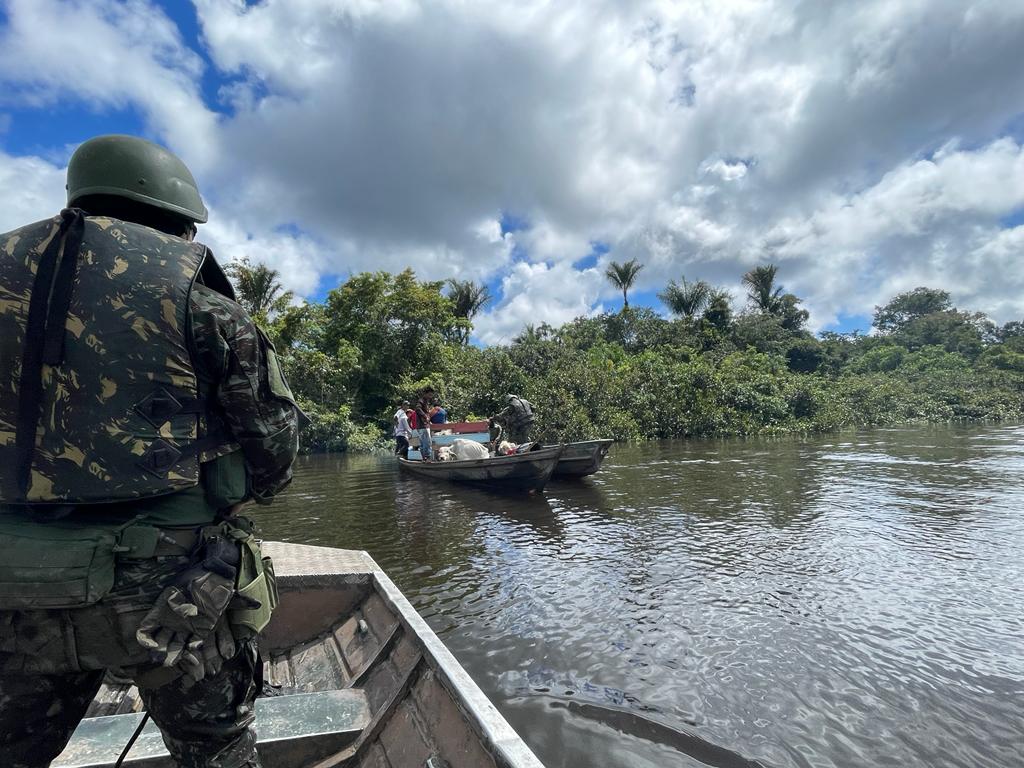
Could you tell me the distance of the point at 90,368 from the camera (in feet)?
4.67

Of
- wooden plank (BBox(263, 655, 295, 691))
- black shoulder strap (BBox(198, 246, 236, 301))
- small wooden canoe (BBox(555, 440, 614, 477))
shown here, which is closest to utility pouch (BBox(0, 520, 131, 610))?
black shoulder strap (BBox(198, 246, 236, 301))

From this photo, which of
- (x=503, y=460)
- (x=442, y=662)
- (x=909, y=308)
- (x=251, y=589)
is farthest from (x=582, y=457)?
(x=909, y=308)

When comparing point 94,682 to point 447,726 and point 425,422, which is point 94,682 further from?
point 425,422

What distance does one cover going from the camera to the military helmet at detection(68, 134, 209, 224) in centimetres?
172

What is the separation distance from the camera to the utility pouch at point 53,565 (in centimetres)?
134

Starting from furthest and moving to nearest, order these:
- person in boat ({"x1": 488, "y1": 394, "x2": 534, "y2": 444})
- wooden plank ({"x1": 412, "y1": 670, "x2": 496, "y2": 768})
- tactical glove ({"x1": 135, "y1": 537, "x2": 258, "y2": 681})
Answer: person in boat ({"x1": 488, "y1": 394, "x2": 534, "y2": 444})
wooden plank ({"x1": 412, "y1": 670, "x2": 496, "y2": 768})
tactical glove ({"x1": 135, "y1": 537, "x2": 258, "y2": 681})

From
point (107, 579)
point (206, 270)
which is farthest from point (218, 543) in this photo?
point (206, 270)

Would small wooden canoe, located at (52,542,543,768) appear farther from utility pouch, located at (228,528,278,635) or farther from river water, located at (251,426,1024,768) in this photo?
river water, located at (251,426,1024,768)

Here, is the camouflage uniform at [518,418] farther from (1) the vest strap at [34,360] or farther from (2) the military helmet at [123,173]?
(1) the vest strap at [34,360]

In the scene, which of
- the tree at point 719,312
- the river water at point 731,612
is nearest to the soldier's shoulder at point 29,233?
the river water at point 731,612

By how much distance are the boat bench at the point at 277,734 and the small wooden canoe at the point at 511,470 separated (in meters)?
7.60

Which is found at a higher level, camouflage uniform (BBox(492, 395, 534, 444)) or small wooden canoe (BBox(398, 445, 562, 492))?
camouflage uniform (BBox(492, 395, 534, 444))

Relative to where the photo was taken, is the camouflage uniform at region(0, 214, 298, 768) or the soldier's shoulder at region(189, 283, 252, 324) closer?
the camouflage uniform at region(0, 214, 298, 768)

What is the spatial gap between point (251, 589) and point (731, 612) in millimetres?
4676
